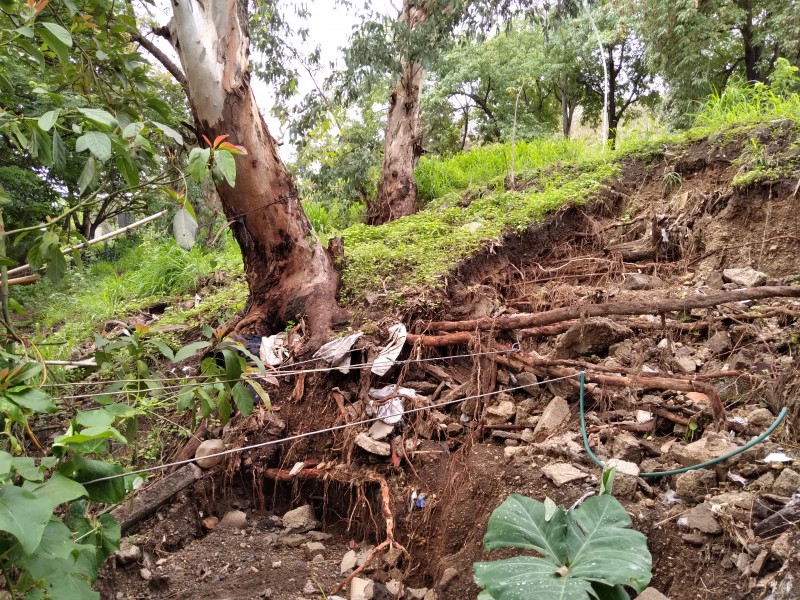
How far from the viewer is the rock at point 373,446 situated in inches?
101

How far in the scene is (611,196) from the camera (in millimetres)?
4656

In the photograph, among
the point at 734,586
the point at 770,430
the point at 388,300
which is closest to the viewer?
the point at 734,586

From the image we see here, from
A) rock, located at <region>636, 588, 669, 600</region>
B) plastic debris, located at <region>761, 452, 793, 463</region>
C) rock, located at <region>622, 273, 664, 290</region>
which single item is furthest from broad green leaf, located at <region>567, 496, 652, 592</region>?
rock, located at <region>622, 273, 664, 290</region>

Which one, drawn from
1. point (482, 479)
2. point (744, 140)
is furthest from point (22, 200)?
point (744, 140)

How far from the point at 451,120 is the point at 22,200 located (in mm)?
10381

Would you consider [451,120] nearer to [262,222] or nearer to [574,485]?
[262,222]

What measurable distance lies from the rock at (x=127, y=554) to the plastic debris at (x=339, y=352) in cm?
122

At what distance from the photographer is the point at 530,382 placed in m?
2.79

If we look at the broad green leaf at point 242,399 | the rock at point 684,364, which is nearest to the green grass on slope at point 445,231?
the rock at point 684,364

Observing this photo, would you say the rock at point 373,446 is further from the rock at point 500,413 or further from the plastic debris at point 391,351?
the rock at point 500,413

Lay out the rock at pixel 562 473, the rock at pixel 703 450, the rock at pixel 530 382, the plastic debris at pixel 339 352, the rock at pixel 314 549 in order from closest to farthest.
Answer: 1. the rock at pixel 703 450
2. the rock at pixel 562 473
3. the rock at pixel 314 549
4. the rock at pixel 530 382
5. the plastic debris at pixel 339 352

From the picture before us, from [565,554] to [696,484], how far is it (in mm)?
768

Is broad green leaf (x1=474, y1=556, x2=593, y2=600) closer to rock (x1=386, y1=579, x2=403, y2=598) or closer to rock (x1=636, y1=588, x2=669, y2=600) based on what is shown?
rock (x1=636, y1=588, x2=669, y2=600)

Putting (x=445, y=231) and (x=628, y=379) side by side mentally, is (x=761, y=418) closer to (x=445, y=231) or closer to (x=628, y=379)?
(x=628, y=379)
